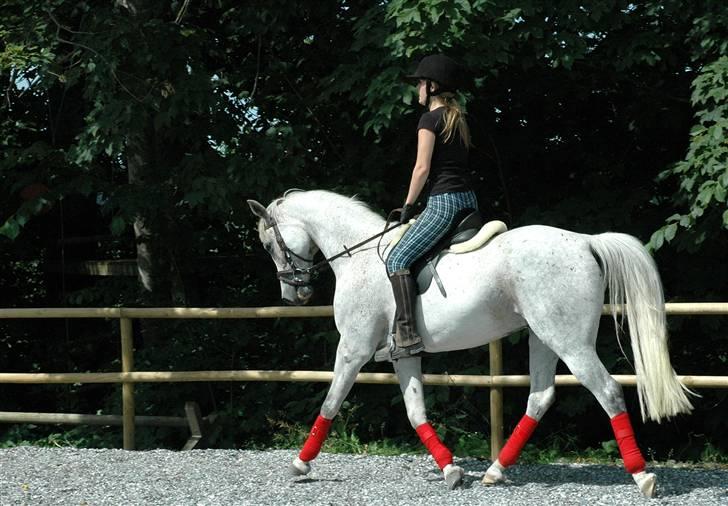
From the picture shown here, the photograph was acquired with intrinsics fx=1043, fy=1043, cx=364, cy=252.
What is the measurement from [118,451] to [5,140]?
3.35 metres

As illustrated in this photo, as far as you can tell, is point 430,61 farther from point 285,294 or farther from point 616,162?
point 616,162

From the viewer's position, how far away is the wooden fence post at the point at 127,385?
818 cm

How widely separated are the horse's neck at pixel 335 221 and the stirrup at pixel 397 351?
71 centimetres

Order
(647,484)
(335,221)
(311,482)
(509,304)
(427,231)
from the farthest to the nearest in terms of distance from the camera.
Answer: (335,221)
(311,482)
(427,231)
(509,304)
(647,484)

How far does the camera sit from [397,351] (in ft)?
20.5

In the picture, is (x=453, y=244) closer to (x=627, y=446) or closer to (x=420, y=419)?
(x=420, y=419)

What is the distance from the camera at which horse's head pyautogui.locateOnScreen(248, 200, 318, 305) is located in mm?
6723

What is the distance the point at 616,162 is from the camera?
30.2 feet

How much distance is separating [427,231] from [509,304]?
64cm

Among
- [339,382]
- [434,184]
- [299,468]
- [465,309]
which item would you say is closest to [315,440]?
[299,468]

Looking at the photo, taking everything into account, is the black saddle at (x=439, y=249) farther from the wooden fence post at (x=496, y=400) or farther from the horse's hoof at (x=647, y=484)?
the horse's hoof at (x=647, y=484)

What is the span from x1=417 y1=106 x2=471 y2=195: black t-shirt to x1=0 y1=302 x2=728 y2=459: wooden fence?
59.0 inches

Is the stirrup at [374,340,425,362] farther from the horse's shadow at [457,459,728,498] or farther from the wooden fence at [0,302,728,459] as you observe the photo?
the wooden fence at [0,302,728,459]

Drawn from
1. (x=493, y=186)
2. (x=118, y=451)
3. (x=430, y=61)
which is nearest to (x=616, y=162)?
(x=493, y=186)
